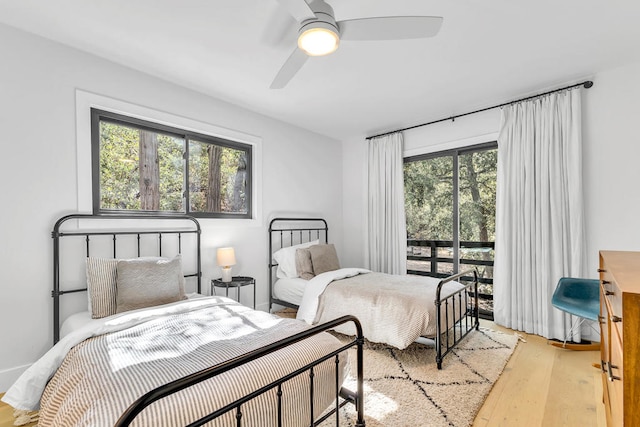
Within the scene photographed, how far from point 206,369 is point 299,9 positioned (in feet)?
5.82

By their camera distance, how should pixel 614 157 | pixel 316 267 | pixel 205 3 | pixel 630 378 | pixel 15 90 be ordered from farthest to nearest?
pixel 316 267 → pixel 614 157 → pixel 15 90 → pixel 205 3 → pixel 630 378

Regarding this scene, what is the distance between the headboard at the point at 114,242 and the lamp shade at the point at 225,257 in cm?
21

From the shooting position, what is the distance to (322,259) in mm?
3900

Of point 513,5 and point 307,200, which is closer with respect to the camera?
point 513,5

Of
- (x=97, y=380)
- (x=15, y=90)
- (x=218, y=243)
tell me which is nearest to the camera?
(x=97, y=380)

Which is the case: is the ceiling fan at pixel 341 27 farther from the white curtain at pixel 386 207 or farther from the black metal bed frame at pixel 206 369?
the white curtain at pixel 386 207

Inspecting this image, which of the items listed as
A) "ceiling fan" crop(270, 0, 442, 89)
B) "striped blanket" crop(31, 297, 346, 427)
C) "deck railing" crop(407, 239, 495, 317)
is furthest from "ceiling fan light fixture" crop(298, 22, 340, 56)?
"deck railing" crop(407, 239, 495, 317)

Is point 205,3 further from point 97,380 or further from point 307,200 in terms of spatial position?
point 307,200

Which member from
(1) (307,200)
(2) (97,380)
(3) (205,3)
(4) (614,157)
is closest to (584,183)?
(4) (614,157)

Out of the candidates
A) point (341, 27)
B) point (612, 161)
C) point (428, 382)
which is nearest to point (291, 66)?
point (341, 27)

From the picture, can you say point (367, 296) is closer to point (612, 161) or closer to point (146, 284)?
point (146, 284)

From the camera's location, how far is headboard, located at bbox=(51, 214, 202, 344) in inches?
94.8

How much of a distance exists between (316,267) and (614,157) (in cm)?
319

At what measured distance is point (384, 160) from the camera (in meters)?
4.57
